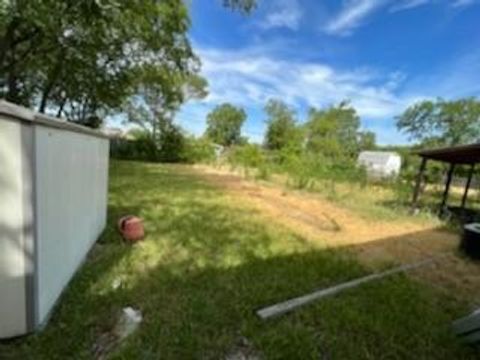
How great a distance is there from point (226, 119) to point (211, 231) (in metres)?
51.1

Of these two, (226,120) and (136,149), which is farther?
(226,120)

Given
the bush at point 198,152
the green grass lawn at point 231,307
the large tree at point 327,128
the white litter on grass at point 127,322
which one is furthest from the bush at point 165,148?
the white litter on grass at point 127,322

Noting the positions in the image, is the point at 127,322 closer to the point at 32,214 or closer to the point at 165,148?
the point at 32,214

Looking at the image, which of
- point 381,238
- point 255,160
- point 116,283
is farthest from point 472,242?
point 255,160

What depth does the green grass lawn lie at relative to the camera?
240 cm

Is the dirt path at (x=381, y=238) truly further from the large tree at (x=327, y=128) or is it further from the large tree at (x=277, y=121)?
the large tree at (x=327, y=128)

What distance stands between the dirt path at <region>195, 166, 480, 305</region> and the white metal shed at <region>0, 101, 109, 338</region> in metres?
3.70

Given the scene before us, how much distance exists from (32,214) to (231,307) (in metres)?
1.73

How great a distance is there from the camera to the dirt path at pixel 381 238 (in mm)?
4371

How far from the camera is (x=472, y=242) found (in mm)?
5348

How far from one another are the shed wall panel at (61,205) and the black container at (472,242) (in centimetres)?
554

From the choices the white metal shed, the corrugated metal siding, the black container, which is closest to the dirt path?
the black container

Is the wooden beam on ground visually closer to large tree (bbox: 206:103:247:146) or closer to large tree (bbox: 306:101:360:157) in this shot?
large tree (bbox: 306:101:360:157)

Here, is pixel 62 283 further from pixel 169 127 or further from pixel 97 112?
pixel 169 127
